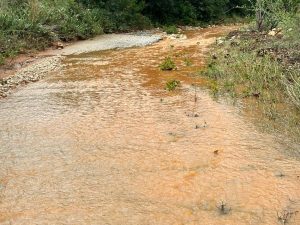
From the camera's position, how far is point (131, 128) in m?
6.62

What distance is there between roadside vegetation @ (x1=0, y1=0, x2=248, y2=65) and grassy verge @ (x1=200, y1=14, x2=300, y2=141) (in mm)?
6292

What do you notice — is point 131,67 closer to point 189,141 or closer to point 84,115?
point 84,115

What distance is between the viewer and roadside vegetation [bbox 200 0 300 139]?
6883 millimetres

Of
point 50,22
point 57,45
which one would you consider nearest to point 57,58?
point 57,45

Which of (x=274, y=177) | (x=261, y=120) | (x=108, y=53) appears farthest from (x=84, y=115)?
(x=108, y=53)

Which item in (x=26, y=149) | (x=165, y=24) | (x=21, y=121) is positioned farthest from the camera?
(x=165, y=24)

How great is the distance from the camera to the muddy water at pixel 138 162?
430cm

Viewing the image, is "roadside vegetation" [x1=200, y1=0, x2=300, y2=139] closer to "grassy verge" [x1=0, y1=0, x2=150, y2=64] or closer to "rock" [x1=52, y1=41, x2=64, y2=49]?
"rock" [x1=52, y1=41, x2=64, y2=49]

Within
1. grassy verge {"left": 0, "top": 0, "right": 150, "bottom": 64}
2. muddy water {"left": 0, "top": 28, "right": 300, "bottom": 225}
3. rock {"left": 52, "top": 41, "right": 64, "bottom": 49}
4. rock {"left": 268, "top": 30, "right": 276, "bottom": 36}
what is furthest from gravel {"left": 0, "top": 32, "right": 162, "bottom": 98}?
rock {"left": 268, "top": 30, "right": 276, "bottom": 36}

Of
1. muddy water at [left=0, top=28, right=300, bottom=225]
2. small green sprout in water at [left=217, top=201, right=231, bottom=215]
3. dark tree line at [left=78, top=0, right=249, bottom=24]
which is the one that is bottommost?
dark tree line at [left=78, top=0, right=249, bottom=24]

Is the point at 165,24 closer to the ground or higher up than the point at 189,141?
closer to the ground

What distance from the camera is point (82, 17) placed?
1869cm

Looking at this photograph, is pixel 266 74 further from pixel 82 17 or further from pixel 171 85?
pixel 82 17

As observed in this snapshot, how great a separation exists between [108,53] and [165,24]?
37.7ft
